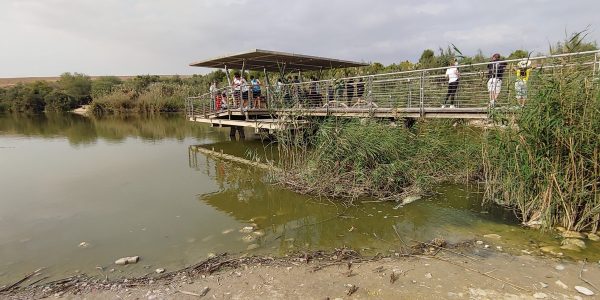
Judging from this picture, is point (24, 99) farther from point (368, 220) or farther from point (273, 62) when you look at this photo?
point (368, 220)

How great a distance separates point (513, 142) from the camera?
18.4ft

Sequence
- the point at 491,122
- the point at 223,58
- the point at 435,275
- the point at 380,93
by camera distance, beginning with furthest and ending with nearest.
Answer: the point at 223,58
the point at 380,93
the point at 491,122
the point at 435,275

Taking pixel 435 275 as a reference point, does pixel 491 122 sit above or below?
above

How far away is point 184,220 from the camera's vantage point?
21.8 feet

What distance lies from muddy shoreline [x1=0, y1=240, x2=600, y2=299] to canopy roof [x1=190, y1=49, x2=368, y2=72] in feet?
27.5

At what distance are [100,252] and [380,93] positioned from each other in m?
8.91

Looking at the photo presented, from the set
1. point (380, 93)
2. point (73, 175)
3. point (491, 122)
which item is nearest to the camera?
point (491, 122)

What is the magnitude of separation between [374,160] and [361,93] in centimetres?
521

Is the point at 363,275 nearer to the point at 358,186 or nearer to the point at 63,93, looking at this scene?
A: the point at 358,186

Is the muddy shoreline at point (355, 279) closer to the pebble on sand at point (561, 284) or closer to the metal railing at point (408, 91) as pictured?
the pebble on sand at point (561, 284)

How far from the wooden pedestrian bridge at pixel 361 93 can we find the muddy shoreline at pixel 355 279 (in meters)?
2.53

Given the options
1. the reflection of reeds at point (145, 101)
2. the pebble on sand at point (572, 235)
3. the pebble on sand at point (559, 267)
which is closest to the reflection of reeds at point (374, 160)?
the pebble on sand at point (572, 235)

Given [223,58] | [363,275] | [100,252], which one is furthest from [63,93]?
[363,275]

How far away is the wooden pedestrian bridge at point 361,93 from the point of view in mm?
6109
